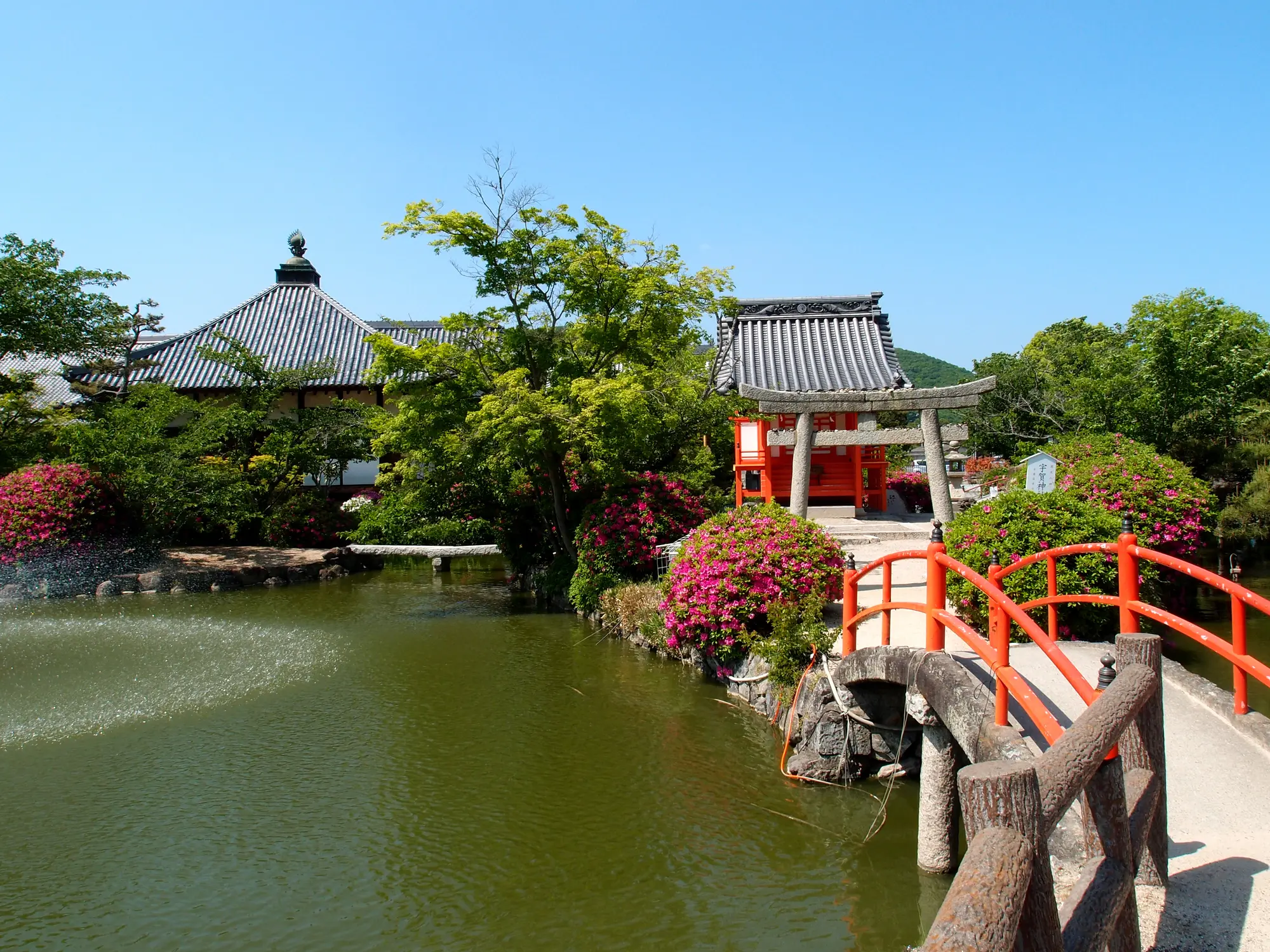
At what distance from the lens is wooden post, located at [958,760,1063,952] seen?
212 centimetres

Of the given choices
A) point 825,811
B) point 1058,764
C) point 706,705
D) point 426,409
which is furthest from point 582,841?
point 426,409

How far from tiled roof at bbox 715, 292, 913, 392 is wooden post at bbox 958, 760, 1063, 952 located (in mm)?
13890

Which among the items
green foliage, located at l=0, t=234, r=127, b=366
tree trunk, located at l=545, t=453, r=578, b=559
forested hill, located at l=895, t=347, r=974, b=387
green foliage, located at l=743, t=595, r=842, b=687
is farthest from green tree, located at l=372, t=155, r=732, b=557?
forested hill, located at l=895, t=347, r=974, b=387

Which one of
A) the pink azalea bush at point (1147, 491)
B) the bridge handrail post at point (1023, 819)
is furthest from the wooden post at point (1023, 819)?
the pink azalea bush at point (1147, 491)

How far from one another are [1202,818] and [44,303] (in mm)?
20904

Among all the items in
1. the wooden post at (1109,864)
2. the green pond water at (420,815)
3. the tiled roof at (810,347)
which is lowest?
the green pond water at (420,815)

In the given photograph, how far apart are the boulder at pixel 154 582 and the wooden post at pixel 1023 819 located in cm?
1718

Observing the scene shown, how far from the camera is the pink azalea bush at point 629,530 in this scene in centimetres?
Result: 1252

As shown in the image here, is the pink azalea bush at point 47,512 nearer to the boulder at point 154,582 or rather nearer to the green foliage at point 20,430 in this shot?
the boulder at point 154,582

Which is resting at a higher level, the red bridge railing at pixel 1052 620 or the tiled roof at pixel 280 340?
the tiled roof at pixel 280 340

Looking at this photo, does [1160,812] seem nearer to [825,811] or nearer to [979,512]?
[825,811]

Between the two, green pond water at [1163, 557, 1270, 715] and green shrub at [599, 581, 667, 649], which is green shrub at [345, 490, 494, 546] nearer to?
green shrub at [599, 581, 667, 649]

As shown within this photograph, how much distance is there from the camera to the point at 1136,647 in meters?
3.70

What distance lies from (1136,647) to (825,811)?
3.19 metres
